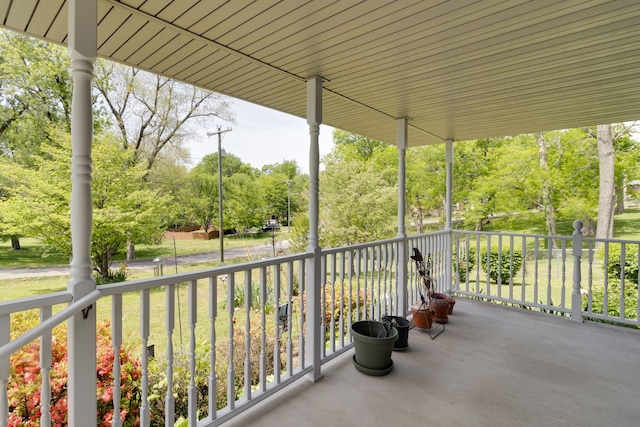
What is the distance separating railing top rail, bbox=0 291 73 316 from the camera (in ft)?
3.74

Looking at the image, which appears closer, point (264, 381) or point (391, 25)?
point (391, 25)

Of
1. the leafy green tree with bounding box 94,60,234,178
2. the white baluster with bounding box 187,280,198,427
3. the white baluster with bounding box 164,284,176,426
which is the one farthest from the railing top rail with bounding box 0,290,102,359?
the leafy green tree with bounding box 94,60,234,178

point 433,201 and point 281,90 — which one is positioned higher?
point 281,90

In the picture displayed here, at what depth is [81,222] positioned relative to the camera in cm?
134

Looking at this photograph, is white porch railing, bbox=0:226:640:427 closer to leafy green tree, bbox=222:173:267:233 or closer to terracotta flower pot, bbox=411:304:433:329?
terracotta flower pot, bbox=411:304:433:329

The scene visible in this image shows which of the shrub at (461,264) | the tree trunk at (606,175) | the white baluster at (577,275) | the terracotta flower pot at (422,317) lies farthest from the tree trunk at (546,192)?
the terracotta flower pot at (422,317)

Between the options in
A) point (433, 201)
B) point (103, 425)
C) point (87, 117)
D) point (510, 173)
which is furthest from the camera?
point (433, 201)

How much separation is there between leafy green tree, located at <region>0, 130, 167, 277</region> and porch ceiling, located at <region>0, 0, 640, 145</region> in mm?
7082

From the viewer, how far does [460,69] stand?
241 cm

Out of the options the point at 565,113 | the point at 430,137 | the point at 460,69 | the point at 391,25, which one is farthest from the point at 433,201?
the point at 391,25

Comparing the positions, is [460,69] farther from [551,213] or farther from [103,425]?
[551,213]

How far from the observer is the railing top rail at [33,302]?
1141mm

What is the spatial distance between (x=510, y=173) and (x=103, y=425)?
34.9ft

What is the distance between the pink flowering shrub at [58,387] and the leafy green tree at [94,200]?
255 inches
